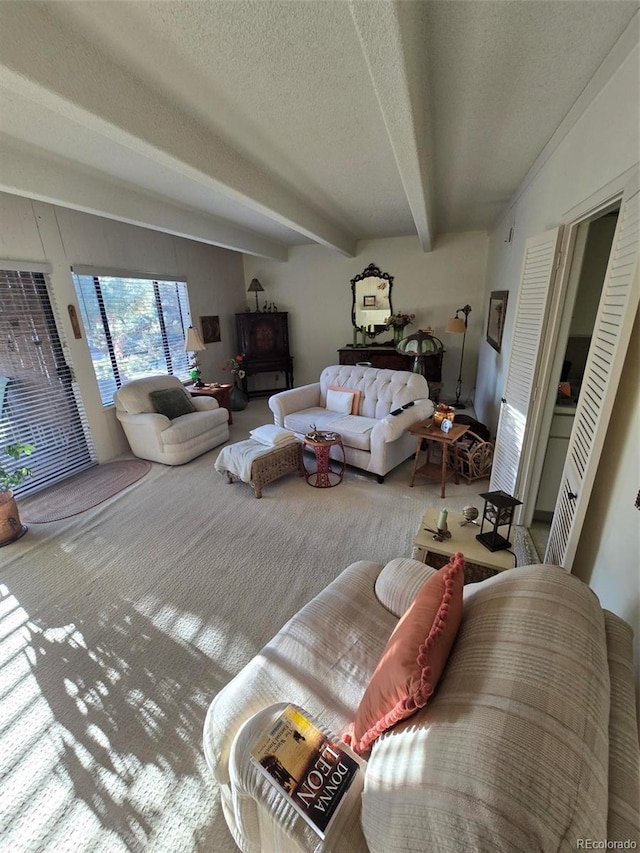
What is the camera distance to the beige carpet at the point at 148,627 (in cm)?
120

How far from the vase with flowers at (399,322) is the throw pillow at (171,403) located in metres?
3.33

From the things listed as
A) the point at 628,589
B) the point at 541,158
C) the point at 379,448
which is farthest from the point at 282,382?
the point at 628,589

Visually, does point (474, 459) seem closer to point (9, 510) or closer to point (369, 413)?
point (369, 413)

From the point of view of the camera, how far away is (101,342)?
150 inches

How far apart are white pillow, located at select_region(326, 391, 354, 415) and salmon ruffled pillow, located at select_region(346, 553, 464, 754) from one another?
2.86 metres

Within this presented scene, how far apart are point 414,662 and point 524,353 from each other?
85.4 inches

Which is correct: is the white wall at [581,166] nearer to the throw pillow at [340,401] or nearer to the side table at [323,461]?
the throw pillow at [340,401]

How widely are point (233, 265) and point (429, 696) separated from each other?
6496 mm

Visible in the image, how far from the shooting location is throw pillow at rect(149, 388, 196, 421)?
3916 mm

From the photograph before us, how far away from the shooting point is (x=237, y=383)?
5887mm

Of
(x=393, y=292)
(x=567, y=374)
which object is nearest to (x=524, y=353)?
(x=567, y=374)

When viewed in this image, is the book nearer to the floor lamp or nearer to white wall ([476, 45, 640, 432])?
white wall ([476, 45, 640, 432])

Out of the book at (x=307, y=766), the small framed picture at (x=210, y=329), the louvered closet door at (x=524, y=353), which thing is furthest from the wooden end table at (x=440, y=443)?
the small framed picture at (x=210, y=329)

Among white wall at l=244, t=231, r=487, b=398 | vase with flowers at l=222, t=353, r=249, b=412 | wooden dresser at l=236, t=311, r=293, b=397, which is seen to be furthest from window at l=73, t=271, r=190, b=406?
white wall at l=244, t=231, r=487, b=398
